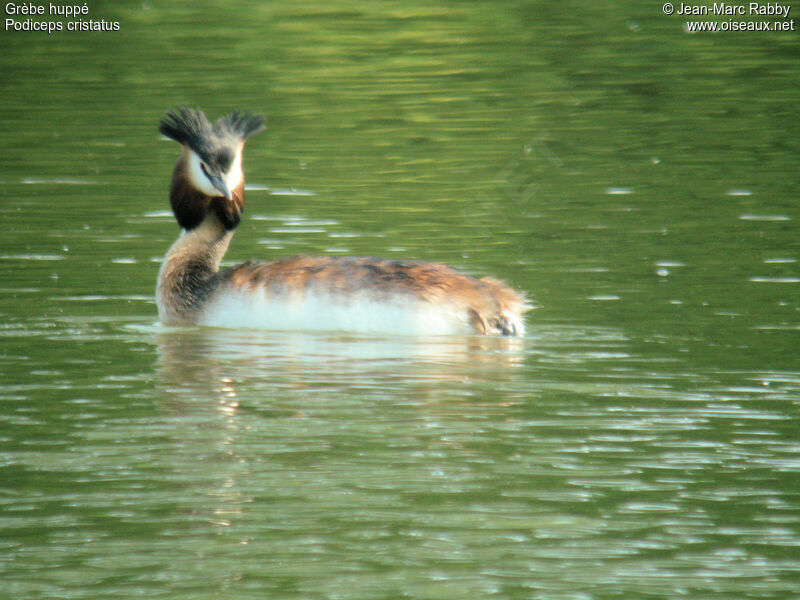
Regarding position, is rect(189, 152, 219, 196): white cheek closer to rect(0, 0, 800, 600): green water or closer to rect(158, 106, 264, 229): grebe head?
rect(158, 106, 264, 229): grebe head

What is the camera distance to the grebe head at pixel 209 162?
12.8 metres

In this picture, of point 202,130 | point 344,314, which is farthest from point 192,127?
point 344,314

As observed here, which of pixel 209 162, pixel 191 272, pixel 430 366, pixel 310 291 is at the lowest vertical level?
pixel 430 366

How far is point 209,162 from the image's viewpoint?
1279 cm

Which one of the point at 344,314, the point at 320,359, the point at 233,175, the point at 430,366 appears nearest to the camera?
the point at 430,366

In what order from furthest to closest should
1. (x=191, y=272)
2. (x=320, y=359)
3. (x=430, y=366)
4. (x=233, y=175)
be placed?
(x=233, y=175)
(x=191, y=272)
(x=320, y=359)
(x=430, y=366)

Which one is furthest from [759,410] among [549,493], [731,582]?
[731,582]

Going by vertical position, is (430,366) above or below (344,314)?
below

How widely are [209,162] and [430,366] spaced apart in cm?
278

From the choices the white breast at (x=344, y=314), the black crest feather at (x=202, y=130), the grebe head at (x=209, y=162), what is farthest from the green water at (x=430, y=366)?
the black crest feather at (x=202, y=130)

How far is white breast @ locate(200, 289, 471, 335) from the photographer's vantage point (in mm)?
11703

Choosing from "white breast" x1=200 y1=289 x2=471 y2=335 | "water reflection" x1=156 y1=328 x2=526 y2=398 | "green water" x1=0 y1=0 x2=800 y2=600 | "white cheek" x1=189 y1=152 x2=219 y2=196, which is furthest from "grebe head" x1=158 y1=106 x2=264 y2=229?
"water reflection" x1=156 y1=328 x2=526 y2=398

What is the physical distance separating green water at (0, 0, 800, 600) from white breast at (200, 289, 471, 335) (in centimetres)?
15

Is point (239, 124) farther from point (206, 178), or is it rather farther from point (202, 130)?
point (206, 178)
